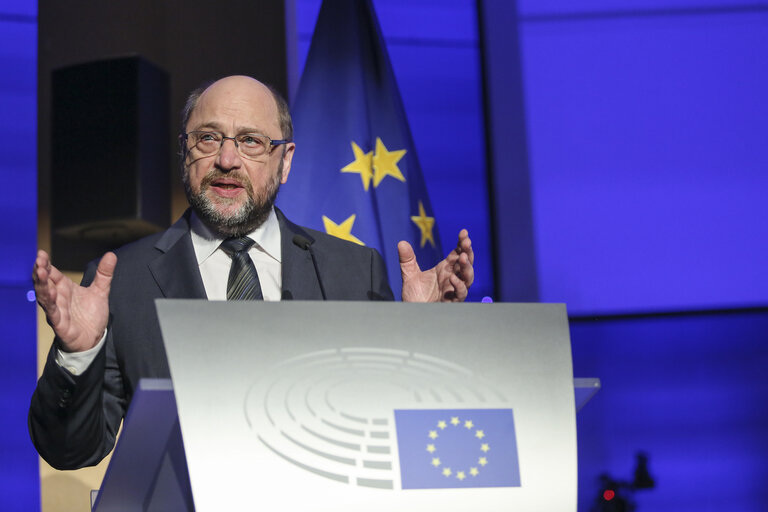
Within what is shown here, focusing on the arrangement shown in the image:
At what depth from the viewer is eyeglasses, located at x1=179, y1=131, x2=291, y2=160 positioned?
1.92 metres

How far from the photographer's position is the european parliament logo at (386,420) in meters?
0.99

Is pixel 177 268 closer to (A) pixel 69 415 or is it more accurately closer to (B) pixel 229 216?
(B) pixel 229 216

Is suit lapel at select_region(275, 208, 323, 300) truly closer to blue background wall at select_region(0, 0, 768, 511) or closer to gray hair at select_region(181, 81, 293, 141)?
gray hair at select_region(181, 81, 293, 141)

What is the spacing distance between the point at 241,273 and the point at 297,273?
12 centimetres

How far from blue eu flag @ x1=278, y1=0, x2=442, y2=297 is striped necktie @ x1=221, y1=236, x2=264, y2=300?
119cm

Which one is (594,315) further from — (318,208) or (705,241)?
(318,208)

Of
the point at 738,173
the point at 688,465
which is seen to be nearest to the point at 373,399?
the point at 688,465

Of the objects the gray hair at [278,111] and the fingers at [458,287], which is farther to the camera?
the gray hair at [278,111]

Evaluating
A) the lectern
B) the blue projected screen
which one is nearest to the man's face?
the lectern

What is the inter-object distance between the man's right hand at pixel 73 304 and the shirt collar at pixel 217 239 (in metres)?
0.46

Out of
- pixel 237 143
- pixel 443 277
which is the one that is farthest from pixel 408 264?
pixel 237 143

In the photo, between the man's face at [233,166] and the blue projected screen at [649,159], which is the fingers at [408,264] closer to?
the man's face at [233,166]

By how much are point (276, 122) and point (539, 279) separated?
214 centimetres

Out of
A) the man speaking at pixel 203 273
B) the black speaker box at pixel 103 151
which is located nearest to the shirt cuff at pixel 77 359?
the man speaking at pixel 203 273
